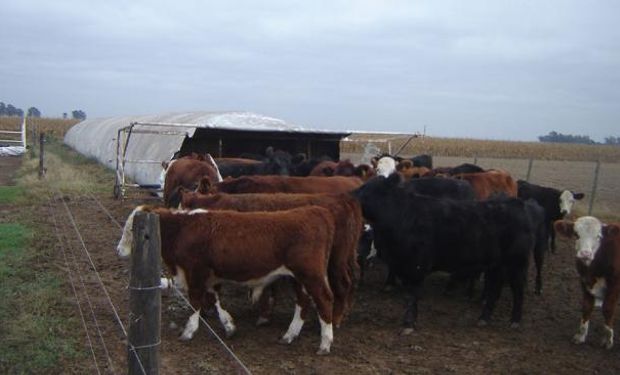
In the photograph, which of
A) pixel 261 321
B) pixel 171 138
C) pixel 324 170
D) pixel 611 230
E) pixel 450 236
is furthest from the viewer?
pixel 171 138

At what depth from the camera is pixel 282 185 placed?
31.6 feet

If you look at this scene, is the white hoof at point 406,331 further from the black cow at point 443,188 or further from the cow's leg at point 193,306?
the black cow at point 443,188

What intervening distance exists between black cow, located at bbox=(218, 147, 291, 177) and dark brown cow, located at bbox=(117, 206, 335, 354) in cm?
644

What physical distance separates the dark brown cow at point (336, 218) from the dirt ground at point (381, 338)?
400mm

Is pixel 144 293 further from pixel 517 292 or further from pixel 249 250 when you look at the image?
pixel 517 292

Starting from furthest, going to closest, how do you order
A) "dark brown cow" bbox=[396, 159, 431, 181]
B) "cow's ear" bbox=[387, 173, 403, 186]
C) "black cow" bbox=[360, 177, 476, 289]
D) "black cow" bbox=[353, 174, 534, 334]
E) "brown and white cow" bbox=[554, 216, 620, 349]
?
1. "dark brown cow" bbox=[396, 159, 431, 181]
2. "black cow" bbox=[360, 177, 476, 289]
3. "cow's ear" bbox=[387, 173, 403, 186]
4. "black cow" bbox=[353, 174, 534, 334]
5. "brown and white cow" bbox=[554, 216, 620, 349]

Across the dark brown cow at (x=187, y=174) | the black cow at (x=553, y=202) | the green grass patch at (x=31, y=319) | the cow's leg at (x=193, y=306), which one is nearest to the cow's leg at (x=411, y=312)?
the cow's leg at (x=193, y=306)

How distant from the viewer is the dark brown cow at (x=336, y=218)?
268 inches

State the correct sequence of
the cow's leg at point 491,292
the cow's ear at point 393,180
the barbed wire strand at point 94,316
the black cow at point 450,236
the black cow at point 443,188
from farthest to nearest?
the black cow at point 443,188
the cow's ear at point 393,180
the cow's leg at point 491,292
the black cow at point 450,236
the barbed wire strand at point 94,316

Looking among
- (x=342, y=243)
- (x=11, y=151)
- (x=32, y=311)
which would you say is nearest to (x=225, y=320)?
(x=342, y=243)

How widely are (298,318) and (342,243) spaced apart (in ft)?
3.08

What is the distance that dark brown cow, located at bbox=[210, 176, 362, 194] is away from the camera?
30.3 feet

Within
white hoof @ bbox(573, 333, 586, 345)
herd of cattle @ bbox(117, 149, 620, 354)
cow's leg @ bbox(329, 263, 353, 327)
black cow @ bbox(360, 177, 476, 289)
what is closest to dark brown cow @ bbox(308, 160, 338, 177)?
black cow @ bbox(360, 177, 476, 289)

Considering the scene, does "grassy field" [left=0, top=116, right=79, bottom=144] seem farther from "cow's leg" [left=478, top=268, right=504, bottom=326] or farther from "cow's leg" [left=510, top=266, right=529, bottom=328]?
"cow's leg" [left=510, top=266, right=529, bottom=328]
